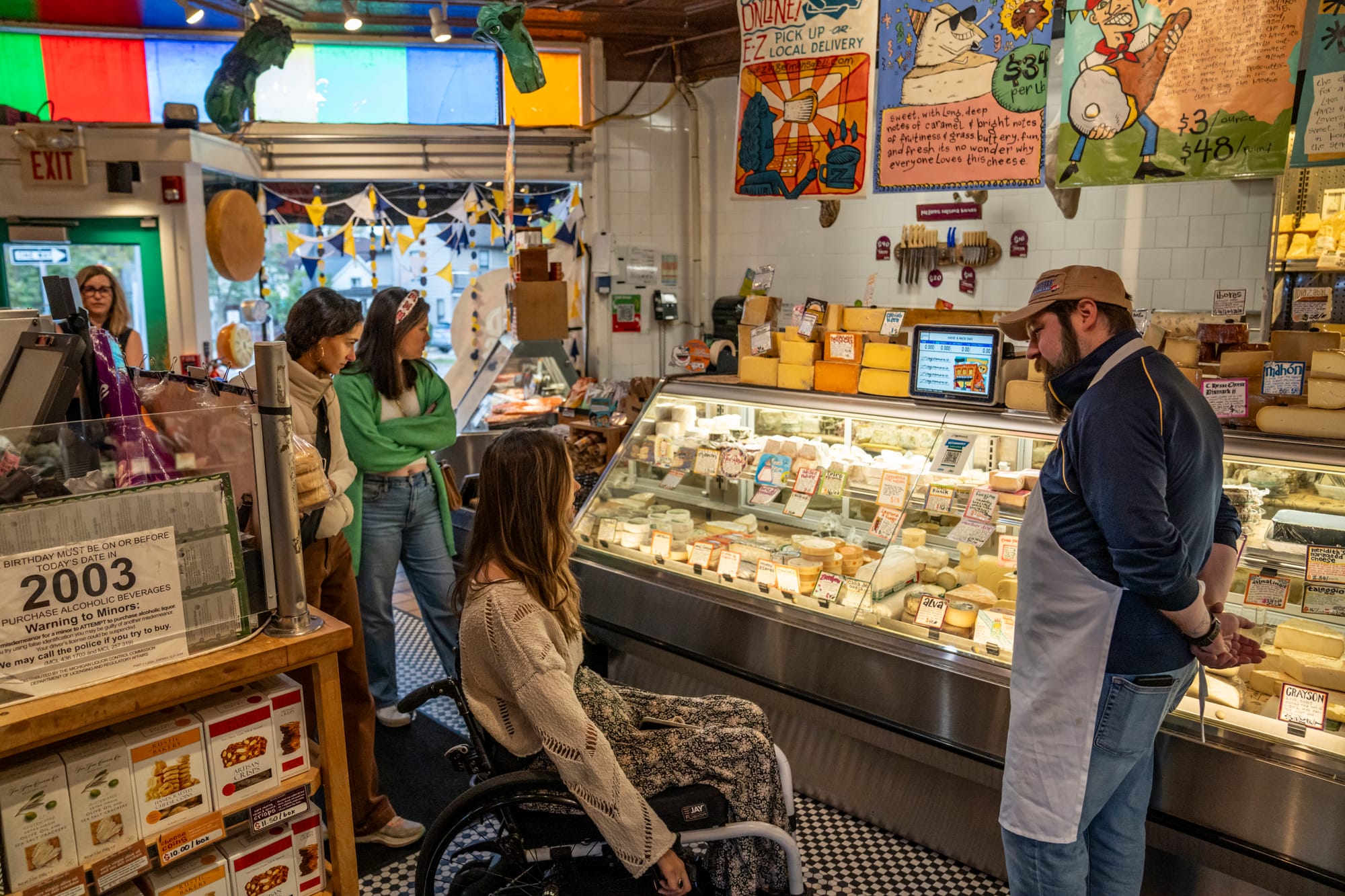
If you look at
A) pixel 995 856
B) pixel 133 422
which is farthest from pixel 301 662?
pixel 995 856

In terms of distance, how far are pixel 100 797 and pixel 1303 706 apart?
2.88 metres

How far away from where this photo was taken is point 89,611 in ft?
5.78

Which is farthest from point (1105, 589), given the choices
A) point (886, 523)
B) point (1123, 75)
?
point (1123, 75)

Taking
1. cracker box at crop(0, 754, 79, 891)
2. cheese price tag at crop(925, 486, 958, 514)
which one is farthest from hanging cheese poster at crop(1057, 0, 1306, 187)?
cracker box at crop(0, 754, 79, 891)

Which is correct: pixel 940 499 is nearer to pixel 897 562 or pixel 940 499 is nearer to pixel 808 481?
pixel 897 562

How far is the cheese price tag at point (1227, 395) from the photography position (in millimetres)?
2885

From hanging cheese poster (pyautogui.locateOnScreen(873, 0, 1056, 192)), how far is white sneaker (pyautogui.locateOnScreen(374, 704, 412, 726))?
304 cm

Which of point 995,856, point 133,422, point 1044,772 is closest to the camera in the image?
point 133,422

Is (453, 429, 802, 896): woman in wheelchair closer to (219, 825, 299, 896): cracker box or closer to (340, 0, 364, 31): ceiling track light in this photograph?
(219, 825, 299, 896): cracker box

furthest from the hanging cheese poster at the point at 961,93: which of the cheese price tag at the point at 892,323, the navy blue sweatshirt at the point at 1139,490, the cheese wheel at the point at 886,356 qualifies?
the navy blue sweatshirt at the point at 1139,490

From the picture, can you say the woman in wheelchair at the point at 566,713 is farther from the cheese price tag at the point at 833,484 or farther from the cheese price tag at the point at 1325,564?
the cheese price tag at the point at 1325,564

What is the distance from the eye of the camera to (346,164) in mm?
7289

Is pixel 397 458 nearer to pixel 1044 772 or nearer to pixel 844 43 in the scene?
pixel 844 43

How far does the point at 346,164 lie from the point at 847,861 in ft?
20.2
